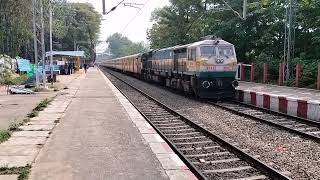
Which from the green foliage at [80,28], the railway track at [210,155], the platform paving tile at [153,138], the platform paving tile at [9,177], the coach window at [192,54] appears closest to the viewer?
the platform paving tile at [9,177]

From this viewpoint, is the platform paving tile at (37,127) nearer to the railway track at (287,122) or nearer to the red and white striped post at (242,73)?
the railway track at (287,122)

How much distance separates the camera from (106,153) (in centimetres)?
870

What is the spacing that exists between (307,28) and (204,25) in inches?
467

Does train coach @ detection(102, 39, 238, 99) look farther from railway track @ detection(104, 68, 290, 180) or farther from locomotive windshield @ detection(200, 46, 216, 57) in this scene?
railway track @ detection(104, 68, 290, 180)

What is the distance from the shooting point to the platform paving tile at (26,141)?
31.3 ft

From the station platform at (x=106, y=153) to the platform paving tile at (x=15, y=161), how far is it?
6.0 inches

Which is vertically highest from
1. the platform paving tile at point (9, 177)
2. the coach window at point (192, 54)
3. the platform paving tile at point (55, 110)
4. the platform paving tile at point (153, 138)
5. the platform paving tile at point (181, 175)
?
the coach window at point (192, 54)

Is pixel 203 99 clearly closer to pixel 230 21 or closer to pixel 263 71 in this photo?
pixel 263 71

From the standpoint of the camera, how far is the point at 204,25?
40.7 meters

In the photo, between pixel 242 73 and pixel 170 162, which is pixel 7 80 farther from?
pixel 170 162

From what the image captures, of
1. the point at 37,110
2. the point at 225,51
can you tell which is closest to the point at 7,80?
the point at 225,51

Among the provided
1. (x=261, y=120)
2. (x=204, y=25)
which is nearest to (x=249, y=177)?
(x=261, y=120)

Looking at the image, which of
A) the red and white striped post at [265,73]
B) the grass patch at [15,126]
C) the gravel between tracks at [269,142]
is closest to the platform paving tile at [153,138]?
the gravel between tracks at [269,142]

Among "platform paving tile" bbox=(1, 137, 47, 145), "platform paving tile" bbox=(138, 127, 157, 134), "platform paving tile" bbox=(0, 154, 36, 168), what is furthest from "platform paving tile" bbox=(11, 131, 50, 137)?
"platform paving tile" bbox=(0, 154, 36, 168)
